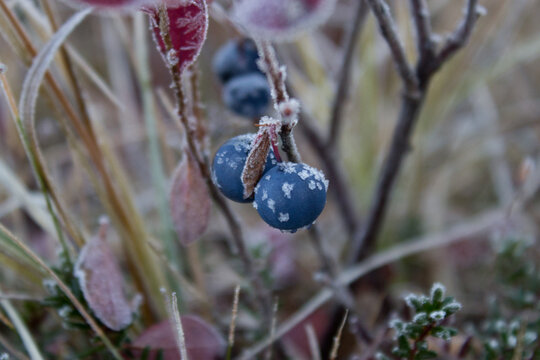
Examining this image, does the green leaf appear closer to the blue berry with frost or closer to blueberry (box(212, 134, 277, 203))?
blueberry (box(212, 134, 277, 203))

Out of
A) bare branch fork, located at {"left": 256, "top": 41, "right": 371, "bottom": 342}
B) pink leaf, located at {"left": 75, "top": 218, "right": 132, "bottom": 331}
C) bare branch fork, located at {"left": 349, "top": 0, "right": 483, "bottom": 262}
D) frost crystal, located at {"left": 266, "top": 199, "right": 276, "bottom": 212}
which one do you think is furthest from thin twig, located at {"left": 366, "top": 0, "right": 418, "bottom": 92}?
pink leaf, located at {"left": 75, "top": 218, "right": 132, "bottom": 331}

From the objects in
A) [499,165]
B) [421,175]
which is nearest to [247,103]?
[421,175]

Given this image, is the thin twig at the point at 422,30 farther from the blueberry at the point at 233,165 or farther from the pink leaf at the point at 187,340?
the pink leaf at the point at 187,340

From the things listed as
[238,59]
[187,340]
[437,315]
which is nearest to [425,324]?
[437,315]

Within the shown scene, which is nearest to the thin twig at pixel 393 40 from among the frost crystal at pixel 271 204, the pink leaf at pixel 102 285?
the frost crystal at pixel 271 204

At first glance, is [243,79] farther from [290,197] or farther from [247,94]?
[290,197]

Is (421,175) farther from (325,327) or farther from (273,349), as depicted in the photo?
(273,349)
